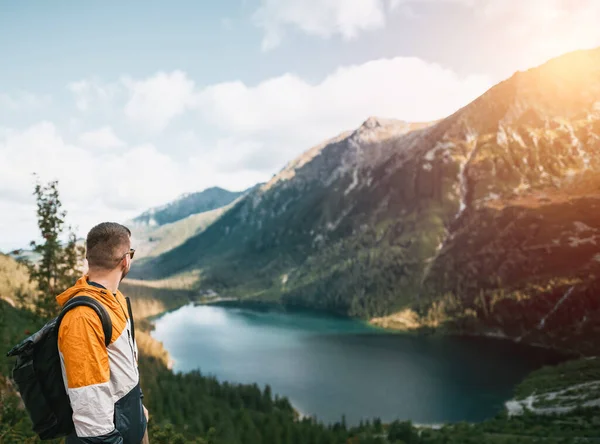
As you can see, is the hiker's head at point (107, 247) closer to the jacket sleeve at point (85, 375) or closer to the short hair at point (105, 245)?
the short hair at point (105, 245)

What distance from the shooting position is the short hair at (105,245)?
5.68 metres

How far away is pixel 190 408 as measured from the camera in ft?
222

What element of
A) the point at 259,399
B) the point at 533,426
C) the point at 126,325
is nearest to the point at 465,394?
the point at 533,426

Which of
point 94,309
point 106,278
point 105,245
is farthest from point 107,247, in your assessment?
Answer: point 94,309

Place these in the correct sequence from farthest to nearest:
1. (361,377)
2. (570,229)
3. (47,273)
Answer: (570,229) < (361,377) < (47,273)

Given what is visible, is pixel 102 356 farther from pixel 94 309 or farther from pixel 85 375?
pixel 94 309

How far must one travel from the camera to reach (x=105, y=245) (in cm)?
577

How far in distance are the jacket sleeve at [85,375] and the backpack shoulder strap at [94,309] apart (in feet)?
0.16

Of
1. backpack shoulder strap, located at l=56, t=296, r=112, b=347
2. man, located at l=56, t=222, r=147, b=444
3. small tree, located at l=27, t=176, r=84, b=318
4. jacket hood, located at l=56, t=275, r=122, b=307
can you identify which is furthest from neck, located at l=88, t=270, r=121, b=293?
small tree, located at l=27, t=176, r=84, b=318

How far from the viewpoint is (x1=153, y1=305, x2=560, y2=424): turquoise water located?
9869 cm

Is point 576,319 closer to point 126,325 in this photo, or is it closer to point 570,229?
point 570,229

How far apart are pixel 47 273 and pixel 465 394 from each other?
4329 inches

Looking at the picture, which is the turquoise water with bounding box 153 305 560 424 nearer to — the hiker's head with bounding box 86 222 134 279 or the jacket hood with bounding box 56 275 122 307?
the hiker's head with bounding box 86 222 134 279

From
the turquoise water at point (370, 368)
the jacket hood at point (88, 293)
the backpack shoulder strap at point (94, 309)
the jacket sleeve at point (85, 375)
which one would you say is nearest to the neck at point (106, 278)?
the jacket hood at point (88, 293)
